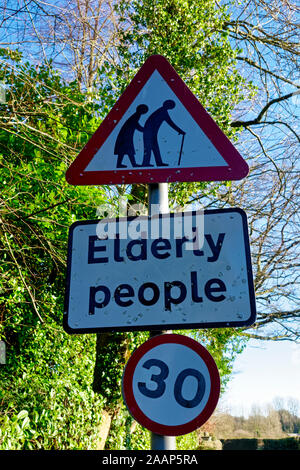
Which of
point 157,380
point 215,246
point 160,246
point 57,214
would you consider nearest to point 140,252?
point 160,246

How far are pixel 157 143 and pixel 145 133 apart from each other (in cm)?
8

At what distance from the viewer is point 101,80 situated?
7648mm

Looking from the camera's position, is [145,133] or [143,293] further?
[145,133]

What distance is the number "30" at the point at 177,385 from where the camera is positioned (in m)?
1.66

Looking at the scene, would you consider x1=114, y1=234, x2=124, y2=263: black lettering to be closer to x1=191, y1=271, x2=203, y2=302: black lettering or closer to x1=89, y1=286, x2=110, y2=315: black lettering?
A: x1=89, y1=286, x2=110, y2=315: black lettering

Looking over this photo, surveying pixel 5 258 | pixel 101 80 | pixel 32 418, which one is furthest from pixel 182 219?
pixel 101 80

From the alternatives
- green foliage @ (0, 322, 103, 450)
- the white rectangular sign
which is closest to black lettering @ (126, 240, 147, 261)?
the white rectangular sign

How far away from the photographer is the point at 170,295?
1.73 metres

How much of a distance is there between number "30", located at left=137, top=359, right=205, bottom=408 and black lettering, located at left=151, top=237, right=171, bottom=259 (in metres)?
0.40

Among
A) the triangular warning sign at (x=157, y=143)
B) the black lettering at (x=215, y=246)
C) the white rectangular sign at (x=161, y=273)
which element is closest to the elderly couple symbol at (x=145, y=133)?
the triangular warning sign at (x=157, y=143)

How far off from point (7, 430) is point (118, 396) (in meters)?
3.49

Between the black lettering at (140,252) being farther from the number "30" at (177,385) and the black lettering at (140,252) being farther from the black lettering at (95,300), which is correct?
the number "30" at (177,385)

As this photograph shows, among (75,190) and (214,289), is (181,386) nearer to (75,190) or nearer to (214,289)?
(214,289)
